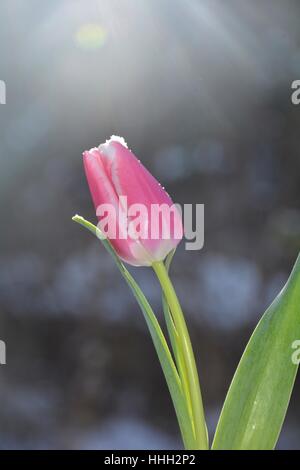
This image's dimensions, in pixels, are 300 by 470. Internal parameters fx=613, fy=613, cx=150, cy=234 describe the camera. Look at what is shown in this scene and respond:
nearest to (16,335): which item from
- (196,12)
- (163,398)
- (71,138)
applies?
(163,398)

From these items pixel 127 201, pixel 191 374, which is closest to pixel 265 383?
pixel 191 374

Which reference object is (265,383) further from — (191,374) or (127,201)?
(127,201)
